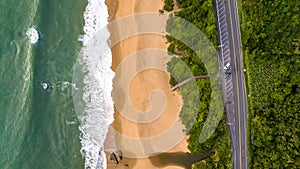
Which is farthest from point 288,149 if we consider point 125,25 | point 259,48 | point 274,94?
point 125,25

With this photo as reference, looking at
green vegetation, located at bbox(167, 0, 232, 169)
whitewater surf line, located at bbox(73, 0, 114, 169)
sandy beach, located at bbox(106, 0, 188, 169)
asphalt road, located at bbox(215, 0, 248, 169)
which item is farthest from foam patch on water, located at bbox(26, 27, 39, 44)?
asphalt road, located at bbox(215, 0, 248, 169)

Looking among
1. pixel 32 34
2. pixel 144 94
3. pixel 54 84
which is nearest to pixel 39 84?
pixel 54 84

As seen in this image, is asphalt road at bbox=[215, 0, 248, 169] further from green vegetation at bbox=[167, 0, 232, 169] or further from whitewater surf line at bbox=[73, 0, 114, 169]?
whitewater surf line at bbox=[73, 0, 114, 169]

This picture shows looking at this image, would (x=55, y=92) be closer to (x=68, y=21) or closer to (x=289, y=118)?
(x=68, y=21)

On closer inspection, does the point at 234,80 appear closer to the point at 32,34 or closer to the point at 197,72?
the point at 197,72

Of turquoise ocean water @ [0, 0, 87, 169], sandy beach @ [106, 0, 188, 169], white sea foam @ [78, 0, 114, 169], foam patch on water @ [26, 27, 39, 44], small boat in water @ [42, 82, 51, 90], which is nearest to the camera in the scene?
sandy beach @ [106, 0, 188, 169]

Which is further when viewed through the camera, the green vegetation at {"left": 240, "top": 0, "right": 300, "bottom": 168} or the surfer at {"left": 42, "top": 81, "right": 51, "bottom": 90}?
the surfer at {"left": 42, "top": 81, "right": 51, "bottom": 90}

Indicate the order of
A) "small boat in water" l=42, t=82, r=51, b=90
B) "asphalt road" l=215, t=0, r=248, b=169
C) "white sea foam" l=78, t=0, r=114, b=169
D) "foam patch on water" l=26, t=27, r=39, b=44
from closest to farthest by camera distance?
1. "asphalt road" l=215, t=0, r=248, b=169
2. "white sea foam" l=78, t=0, r=114, b=169
3. "small boat in water" l=42, t=82, r=51, b=90
4. "foam patch on water" l=26, t=27, r=39, b=44

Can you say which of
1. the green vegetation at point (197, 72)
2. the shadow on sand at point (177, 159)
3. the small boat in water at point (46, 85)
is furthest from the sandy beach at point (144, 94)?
the small boat in water at point (46, 85)

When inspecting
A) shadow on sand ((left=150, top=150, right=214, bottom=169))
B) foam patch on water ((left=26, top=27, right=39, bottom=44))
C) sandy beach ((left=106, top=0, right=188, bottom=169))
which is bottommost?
shadow on sand ((left=150, top=150, right=214, bottom=169))
